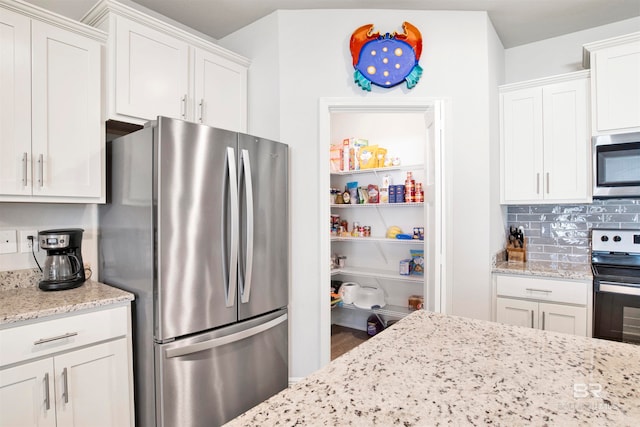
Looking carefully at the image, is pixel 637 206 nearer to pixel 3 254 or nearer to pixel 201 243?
pixel 201 243

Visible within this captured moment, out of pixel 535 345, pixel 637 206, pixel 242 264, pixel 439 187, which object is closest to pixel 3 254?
pixel 242 264

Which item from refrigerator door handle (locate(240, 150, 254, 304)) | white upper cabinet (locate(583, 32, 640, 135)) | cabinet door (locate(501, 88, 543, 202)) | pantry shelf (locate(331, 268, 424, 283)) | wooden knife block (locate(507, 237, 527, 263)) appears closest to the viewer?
refrigerator door handle (locate(240, 150, 254, 304))

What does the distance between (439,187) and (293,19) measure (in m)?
1.56

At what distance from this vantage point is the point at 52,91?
174 cm

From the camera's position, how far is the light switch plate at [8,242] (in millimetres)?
1812

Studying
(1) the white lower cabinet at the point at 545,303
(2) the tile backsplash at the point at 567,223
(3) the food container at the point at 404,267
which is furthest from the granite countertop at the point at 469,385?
(3) the food container at the point at 404,267

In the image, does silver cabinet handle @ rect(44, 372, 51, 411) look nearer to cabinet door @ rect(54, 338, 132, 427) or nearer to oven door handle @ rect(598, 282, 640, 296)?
cabinet door @ rect(54, 338, 132, 427)

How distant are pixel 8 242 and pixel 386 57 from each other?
2501 mm

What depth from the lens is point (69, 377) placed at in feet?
4.93

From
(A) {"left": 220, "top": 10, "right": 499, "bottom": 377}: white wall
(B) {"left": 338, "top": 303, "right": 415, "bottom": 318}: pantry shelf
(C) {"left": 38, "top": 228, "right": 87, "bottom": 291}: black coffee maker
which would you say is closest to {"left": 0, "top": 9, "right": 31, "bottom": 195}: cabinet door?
(C) {"left": 38, "top": 228, "right": 87, "bottom": 291}: black coffee maker

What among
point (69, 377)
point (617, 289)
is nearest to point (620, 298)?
point (617, 289)

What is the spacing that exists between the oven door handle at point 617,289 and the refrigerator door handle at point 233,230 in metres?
2.25

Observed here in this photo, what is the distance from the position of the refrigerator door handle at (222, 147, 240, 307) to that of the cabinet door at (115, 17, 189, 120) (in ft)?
1.93

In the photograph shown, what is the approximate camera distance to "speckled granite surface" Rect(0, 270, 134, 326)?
1.41 m
